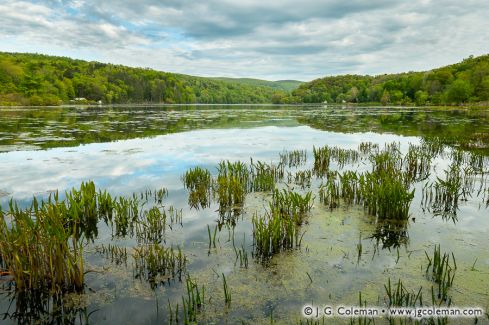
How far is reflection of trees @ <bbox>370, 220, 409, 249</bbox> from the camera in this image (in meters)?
8.11

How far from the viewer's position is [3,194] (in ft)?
38.3

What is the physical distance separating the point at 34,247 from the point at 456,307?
288 inches

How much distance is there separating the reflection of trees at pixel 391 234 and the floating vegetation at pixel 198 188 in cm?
527

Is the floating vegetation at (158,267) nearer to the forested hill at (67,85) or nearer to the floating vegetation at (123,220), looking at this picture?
the floating vegetation at (123,220)

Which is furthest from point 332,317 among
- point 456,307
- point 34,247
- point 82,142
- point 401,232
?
point 82,142

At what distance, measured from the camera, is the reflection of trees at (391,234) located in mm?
8109

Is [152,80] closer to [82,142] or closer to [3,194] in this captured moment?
[82,142]

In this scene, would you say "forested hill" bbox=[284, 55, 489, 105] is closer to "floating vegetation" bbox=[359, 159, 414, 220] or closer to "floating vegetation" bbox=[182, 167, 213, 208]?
"floating vegetation" bbox=[359, 159, 414, 220]

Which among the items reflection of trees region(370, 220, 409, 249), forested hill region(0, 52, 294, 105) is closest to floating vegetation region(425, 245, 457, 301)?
reflection of trees region(370, 220, 409, 249)

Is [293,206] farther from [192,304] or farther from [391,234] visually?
[192,304]

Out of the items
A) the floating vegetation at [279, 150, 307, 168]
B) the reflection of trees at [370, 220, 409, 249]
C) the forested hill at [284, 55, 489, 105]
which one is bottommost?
the reflection of trees at [370, 220, 409, 249]

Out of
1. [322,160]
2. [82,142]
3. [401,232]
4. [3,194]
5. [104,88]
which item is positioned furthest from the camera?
[104,88]

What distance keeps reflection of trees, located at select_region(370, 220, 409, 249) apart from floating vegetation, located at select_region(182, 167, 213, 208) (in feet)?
17.3

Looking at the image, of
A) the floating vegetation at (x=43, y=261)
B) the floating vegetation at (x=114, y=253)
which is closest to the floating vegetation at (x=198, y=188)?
the floating vegetation at (x=114, y=253)
